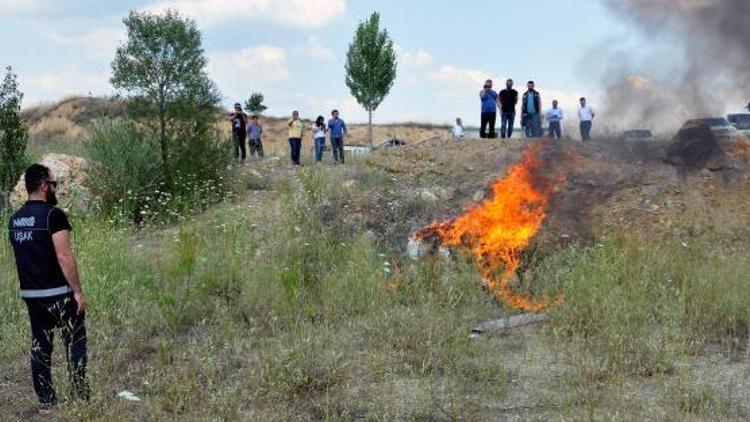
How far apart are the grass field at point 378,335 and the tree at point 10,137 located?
5.05 metres

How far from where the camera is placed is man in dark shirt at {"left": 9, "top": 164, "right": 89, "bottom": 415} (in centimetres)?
510

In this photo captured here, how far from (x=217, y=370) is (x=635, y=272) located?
15.6ft

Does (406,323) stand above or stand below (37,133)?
below

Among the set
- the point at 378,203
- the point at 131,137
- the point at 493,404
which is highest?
the point at 131,137

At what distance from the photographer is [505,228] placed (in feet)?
31.1

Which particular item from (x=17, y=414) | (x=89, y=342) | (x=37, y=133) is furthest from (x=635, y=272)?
(x=37, y=133)

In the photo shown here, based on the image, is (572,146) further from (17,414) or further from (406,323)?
(17,414)

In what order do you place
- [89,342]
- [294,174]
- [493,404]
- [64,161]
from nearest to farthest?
[493,404] → [89,342] → [64,161] → [294,174]

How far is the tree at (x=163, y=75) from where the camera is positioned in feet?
49.0

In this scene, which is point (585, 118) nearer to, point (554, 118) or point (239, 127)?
point (554, 118)

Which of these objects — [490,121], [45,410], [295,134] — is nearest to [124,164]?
[295,134]

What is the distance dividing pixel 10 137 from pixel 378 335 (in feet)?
32.8

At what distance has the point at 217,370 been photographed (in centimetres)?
590

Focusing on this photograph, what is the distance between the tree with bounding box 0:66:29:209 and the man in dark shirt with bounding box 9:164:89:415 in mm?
9084
